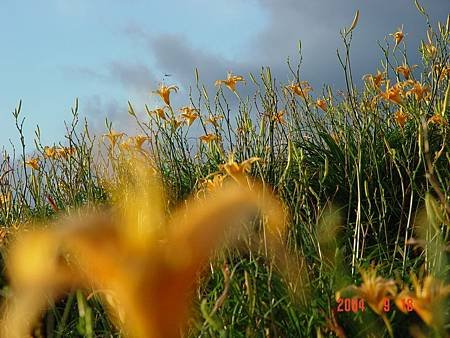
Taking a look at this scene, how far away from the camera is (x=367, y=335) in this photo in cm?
187

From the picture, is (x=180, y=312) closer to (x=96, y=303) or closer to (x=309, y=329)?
(x=309, y=329)

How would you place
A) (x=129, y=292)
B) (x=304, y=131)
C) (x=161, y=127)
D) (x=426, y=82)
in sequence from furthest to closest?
(x=426, y=82)
(x=304, y=131)
(x=161, y=127)
(x=129, y=292)

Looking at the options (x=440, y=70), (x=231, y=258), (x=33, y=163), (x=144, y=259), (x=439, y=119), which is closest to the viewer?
(x=144, y=259)

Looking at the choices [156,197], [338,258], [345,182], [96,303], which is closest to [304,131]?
[345,182]

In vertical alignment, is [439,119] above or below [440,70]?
below

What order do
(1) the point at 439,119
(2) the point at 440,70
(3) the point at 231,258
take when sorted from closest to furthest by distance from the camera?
1. (3) the point at 231,258
2. (1) the point at 439,119
3. (2) the point at 440,70

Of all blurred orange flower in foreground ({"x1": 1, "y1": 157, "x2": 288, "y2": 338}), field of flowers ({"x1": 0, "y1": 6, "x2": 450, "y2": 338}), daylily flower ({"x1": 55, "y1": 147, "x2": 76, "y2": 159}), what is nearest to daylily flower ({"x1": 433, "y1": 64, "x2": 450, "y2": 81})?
field of flowers ({"x1": 0, "y1": 6, "x2": 450, "y2": 338})

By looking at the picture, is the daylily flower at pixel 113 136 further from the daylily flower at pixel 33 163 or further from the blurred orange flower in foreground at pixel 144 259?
the blurred orange flower in foreground at pixel 144 259

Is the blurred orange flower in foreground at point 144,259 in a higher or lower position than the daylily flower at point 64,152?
lower

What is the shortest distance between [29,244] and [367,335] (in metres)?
1.52

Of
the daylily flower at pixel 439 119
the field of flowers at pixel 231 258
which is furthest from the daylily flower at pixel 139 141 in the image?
the daylily flower at pixel 439 119

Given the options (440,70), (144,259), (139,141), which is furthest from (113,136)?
(144,259)

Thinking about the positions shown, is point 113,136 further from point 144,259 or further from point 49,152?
point 144,259

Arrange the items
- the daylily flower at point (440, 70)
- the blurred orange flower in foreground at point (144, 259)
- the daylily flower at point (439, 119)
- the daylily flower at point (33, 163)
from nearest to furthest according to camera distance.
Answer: the blurred orange flower in foreground at point (144, 259)
the daylily flower at point (439, 119)
the daylily flower at point (440, 70)
the daylily flower at point (33, 163)
